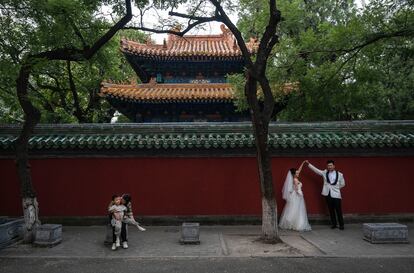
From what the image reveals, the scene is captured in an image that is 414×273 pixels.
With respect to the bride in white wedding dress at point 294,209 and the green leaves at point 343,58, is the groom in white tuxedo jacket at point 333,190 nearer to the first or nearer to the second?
the bride in white wedding dress at point 294,209

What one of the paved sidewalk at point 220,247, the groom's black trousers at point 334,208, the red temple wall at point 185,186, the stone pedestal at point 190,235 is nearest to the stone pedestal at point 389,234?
the paved sidewalk at point 220,247

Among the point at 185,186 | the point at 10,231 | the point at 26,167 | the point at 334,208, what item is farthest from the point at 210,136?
the point at 10,231

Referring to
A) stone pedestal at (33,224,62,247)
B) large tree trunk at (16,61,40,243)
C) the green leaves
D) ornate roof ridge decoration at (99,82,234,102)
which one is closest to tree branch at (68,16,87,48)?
large tree trunk at (16,61,40,243)

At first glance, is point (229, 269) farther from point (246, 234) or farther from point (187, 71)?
point (187, 71)

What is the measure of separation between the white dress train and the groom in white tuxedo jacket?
67 centimetres

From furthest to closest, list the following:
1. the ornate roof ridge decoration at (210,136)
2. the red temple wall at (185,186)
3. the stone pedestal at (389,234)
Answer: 1. the red temple wall at (185,186)
2. the ornate roof ridge decoration at (210,136)
3. the stone pedestal at (389,234)

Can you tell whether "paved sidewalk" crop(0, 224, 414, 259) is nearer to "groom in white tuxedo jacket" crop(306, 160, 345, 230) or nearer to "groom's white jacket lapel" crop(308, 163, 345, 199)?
"groom in white tuxedo jacket" crop(306, 160, 345, 230)

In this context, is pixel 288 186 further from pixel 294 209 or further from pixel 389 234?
pixel 389 234

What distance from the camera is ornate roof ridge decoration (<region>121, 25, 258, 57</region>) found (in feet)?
46.3

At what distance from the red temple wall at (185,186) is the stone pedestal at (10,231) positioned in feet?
6.41

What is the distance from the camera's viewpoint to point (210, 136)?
10.6m

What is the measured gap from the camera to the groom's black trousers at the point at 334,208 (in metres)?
9.38

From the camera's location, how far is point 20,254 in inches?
279

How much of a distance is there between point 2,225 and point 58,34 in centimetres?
442
